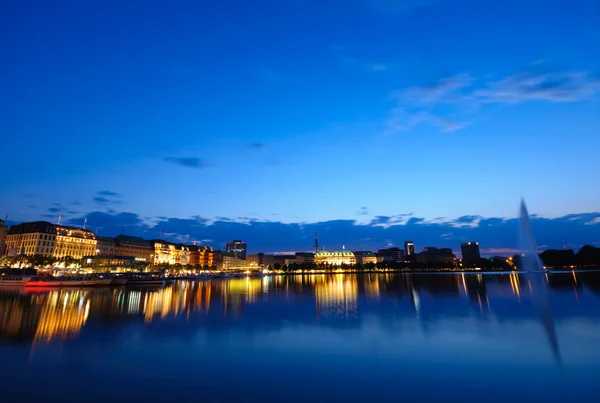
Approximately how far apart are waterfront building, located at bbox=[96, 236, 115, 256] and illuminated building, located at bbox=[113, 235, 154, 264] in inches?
85.3

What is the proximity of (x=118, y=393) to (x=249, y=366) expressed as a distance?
16.8 feet

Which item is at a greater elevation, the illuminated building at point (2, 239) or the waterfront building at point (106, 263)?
the illuminated building at point (2, 239)

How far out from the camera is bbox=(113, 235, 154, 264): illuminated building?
162 metres

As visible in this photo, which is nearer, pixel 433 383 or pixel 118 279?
pixel 433 383

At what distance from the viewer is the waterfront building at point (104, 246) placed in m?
151

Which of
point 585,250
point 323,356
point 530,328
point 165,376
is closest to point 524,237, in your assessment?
point 530,328

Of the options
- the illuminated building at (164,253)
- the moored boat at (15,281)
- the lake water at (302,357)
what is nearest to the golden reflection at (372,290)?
the lake water at (302,357)

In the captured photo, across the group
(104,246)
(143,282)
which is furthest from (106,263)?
(143,282)

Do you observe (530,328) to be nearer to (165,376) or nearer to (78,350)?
(165,376)

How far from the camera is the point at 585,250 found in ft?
614

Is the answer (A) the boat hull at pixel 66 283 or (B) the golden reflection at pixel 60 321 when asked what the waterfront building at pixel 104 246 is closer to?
(A) the boat hull at pixel 66 283

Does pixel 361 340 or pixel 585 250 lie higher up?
pixel 585 250

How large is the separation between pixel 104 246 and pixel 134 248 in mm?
18454

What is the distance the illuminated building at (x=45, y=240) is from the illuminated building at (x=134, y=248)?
2168cm
